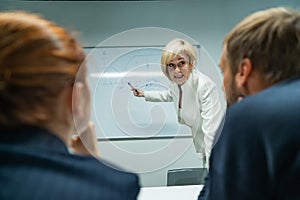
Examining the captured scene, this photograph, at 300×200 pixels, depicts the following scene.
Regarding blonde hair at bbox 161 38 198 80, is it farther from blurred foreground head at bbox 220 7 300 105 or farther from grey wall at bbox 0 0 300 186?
grey wall at bbox 0 0 300 186

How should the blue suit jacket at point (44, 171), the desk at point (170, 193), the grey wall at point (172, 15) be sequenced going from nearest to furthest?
1. the blue suit jacket at point (44, 171)
2. the desk at point (170, 193)
3. the grey wall at point (172, 15)

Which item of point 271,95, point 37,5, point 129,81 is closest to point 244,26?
point 271,95

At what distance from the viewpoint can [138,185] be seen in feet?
2.26

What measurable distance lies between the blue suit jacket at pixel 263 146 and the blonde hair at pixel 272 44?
0.13 ft

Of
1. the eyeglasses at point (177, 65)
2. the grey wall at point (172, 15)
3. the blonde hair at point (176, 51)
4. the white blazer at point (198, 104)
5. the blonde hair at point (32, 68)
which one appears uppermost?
the blonde hair at point (32, 68)

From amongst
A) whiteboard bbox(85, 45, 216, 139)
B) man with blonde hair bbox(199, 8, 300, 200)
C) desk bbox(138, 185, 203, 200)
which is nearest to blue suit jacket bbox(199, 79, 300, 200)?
man with blonde hair bbox(199, 8, 300, 200)

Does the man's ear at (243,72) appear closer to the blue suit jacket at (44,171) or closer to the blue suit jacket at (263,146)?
the blue suit jacket at (263,146)

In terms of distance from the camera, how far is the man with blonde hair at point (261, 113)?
2.59ft

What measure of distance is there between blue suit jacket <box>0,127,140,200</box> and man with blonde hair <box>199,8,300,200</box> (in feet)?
1.08

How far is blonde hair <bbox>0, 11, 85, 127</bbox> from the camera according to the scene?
1.89 feet

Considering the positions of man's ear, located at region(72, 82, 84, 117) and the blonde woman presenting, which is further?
the blonde woman presenting

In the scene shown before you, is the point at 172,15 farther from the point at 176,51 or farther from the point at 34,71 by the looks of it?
the point at 34,71

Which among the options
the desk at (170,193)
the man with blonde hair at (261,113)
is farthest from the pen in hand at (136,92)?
the desk at (170,193)

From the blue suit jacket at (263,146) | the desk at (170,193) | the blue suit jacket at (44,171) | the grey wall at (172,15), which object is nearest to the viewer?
the blue suit jacket at (44,171)
